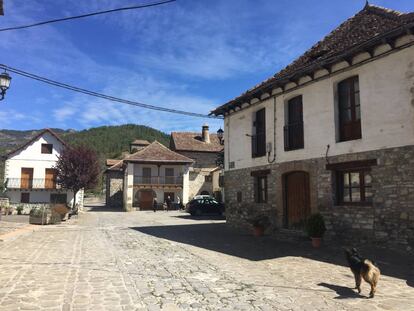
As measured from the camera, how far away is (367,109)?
36.7 feet

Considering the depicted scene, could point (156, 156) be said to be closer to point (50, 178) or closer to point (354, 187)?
point (50, 178)

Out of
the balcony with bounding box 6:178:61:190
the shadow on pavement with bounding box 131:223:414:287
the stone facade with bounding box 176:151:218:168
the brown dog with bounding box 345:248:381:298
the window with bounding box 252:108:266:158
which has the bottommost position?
the shadow on pavement with bounding box 131:223:414:287

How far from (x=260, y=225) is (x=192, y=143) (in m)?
35.8

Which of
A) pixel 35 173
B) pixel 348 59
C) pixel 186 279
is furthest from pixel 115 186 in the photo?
pixel 186 279

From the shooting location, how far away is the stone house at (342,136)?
1016 cm

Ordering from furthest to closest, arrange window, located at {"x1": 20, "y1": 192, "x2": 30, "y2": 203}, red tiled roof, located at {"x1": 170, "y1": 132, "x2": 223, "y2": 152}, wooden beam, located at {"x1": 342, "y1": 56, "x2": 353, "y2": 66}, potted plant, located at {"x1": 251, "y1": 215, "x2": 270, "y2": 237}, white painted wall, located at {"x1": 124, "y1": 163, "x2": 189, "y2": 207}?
red tiled roof, located at {"x1": 170, "y1": 132, "x2": 223, "y2": 152}, white painted wall, located at {"x1": 124, "y1": 163, "x2": 189, "y2": 207}, window, located at {"x1": 20, "y1": 192, "x2": 30, "y2": 203}, potted plant, located at {"x1": 251, "y1": 215, "x2": 270, "y2": 237}, wooden beam, located at {"x1": 342, "y1": 56, "x2": 353, "y2": 66}

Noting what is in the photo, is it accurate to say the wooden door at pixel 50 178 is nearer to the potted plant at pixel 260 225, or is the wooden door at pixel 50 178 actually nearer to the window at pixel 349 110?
the potted plant at pixel 260 225

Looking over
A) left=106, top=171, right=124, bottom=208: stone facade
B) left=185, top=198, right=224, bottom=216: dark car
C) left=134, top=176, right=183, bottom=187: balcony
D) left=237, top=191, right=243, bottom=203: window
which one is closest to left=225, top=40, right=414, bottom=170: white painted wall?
left=237, top=191, right=243, bottom=203: window

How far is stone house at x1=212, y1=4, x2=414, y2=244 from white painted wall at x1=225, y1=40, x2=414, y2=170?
0.03 meters

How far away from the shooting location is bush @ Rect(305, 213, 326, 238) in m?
11.9

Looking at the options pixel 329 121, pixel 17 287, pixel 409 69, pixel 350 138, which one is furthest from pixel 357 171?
pixel 17 287

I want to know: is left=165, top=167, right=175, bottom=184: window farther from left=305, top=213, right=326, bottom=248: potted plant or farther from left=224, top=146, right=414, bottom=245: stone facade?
left=305, top=213, right=326, bottom=248: potted plant

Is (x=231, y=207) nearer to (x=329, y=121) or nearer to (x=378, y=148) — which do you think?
(x=329, y=121)

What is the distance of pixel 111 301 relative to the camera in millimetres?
6137
